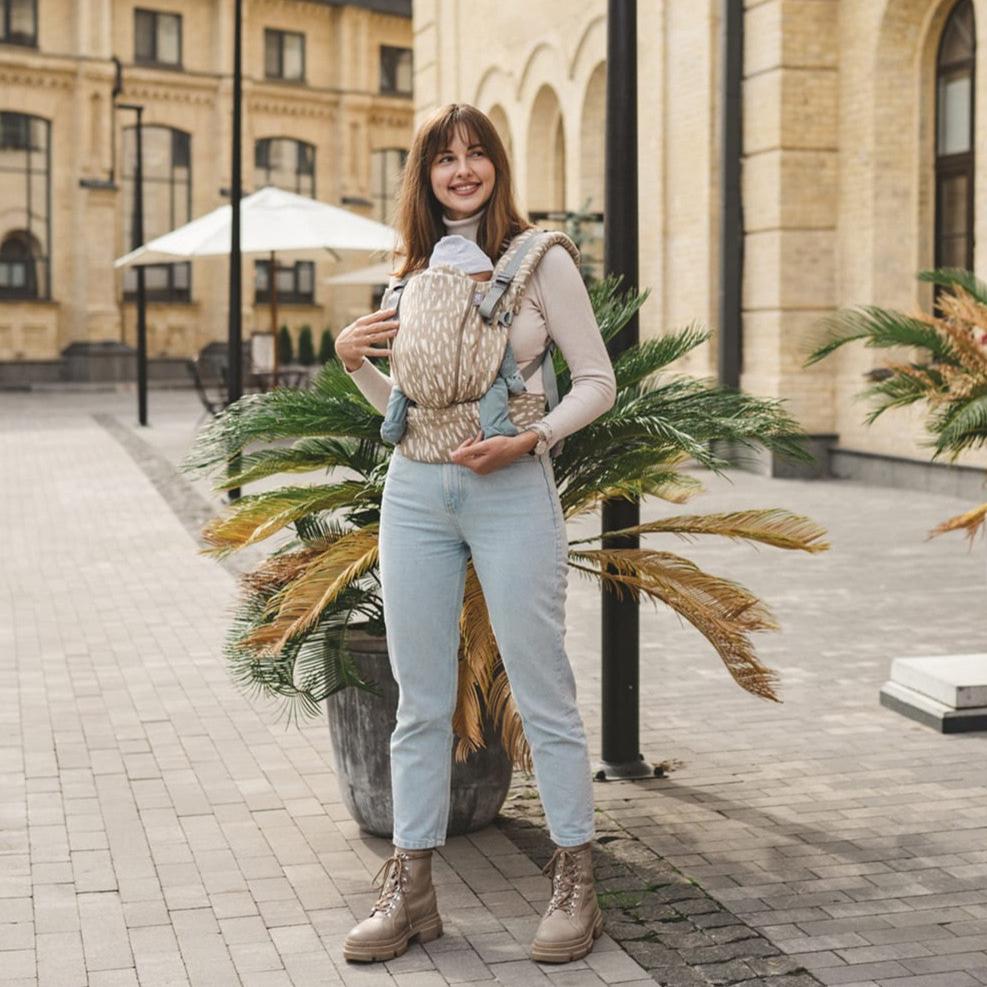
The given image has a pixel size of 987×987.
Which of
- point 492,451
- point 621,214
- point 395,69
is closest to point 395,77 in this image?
point 395,69

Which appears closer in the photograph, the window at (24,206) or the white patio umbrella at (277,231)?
the white patio umbrella at (277,231)

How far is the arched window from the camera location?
16.2 meters

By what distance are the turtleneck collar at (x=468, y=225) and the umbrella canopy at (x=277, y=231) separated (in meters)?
15.2

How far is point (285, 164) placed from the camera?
47.4 metres

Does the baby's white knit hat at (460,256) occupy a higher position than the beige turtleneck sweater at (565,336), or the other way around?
the baby's white knit hat at (460,256)

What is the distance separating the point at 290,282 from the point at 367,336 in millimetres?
43604

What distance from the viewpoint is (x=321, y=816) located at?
5836 millimetres

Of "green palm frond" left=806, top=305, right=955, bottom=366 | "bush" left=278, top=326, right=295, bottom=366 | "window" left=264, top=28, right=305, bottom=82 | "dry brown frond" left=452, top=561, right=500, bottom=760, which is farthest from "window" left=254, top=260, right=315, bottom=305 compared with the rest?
"dry brown frond" left=452, top=561, right=500, bottom=760

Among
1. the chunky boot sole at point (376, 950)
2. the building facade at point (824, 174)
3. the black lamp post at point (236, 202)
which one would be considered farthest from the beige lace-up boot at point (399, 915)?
the building facade at point (824, 174)

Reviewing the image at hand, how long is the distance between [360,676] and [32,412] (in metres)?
27.4

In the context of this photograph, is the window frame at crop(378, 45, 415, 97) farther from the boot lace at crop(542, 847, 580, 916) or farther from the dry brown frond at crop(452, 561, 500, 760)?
the boot lace at crop(542, 847, 580, 916)

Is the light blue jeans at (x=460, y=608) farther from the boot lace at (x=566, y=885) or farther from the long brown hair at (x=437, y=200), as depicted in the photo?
the long brown hair at (x=437, y=200)

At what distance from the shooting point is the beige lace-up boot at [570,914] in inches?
174

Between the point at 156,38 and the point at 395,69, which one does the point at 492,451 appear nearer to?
the point at 156,38
